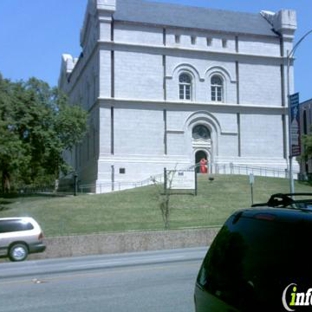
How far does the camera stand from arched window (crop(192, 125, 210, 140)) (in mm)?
63406

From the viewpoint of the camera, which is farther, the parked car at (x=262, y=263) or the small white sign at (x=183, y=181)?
the small white sign at (x=183, y=181)

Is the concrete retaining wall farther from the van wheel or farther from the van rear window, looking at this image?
the van rear window

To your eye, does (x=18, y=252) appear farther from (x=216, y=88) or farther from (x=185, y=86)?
(x=216, y=88)

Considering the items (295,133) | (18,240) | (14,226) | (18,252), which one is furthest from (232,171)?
(18,252)

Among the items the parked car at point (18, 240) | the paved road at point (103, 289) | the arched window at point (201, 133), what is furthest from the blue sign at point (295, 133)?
the arched window at point (201, 133)

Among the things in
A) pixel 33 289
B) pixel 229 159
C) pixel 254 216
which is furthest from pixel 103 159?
pixel 254 216

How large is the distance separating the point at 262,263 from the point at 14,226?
756 inches

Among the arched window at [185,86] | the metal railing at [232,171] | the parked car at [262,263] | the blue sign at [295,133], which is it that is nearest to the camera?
the parked car at [262,263]

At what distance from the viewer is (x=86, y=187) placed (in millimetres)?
59938

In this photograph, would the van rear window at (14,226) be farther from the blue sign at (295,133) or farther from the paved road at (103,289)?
the blue sign at (295,133)

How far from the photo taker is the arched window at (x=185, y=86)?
63.4m

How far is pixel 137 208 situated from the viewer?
3841cm

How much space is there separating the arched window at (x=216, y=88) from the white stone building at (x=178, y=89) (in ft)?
0.42

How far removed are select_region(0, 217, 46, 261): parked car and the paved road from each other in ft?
19.1
